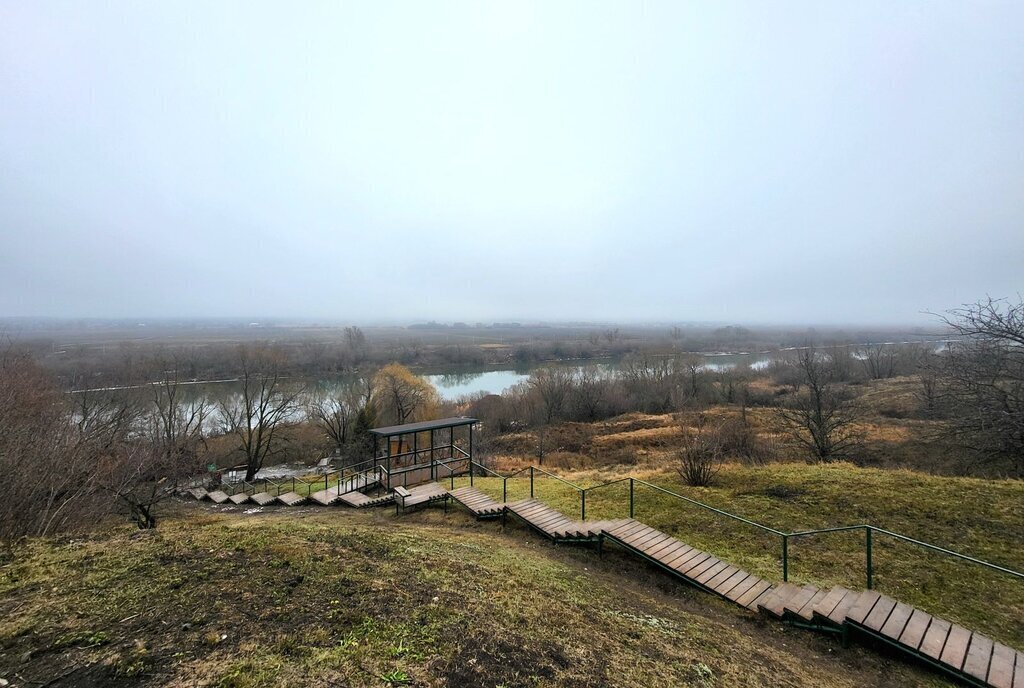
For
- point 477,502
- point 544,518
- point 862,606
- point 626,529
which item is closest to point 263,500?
point 477,502

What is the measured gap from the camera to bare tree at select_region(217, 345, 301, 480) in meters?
28.7

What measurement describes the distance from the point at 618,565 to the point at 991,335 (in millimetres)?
8798

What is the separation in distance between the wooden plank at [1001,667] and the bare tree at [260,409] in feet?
104

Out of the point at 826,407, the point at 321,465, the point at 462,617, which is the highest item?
the point at 462,617

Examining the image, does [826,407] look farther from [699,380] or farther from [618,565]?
[699,380]

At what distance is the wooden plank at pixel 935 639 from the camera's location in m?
4.12

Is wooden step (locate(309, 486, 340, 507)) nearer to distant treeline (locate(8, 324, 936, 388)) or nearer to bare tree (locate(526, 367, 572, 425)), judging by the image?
distant treeline (locate(8, 324, 936, 388))

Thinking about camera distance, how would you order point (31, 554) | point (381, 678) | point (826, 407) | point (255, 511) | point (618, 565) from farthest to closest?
point (826, 407) → point (255, 511) → point (618, 565) → point (31, 554) → point (381, 678)

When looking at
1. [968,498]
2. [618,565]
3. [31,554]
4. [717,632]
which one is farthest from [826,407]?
[31,554]

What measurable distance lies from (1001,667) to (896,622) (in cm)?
75

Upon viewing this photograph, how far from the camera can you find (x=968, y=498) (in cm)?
862

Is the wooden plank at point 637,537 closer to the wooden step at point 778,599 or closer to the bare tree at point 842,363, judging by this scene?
the wooden step at point 778,599

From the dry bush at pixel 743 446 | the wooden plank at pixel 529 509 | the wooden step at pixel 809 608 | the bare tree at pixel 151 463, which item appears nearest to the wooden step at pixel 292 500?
the bare tree at pixel 151 463

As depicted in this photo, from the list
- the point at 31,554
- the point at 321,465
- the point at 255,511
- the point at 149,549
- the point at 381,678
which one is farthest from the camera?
the point at 321,465
